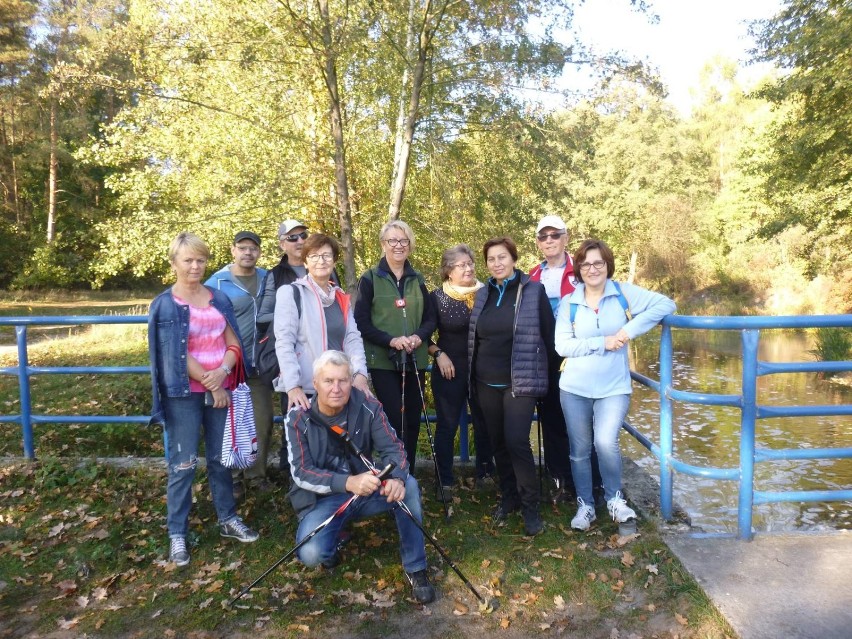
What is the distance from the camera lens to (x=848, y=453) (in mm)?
3764

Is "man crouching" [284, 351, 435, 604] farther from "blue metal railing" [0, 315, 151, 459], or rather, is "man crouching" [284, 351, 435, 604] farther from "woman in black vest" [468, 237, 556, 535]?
"blue metal railing" [0, 315, 151, 459]

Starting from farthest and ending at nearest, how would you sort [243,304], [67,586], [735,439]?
1. [735,439]
2. [243,304]
3. [67,586]

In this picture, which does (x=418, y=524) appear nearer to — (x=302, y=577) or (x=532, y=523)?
(x=302, y=577)

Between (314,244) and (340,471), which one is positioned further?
(314,244)

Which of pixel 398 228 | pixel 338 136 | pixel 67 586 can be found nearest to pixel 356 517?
pixel 67 586

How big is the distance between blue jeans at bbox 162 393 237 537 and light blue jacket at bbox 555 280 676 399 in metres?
2.27

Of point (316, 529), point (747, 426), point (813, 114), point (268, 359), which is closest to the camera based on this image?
point (316, 529)

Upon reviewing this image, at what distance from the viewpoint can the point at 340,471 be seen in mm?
3711

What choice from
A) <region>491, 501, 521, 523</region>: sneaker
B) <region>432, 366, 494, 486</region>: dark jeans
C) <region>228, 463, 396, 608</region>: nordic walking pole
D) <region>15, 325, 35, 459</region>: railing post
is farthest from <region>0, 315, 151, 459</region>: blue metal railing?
<region>491, 501, 521, 523</region>: sneaker

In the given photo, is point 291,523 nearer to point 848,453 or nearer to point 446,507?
point 446,507

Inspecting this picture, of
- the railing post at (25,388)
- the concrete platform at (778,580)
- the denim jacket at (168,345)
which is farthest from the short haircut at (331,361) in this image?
the railing post at (25,388)

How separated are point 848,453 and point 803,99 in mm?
15153

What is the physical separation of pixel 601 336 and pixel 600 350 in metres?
0.09

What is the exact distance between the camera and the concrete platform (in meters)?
3.00
